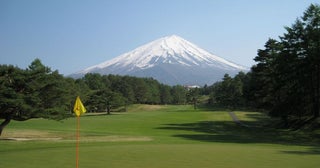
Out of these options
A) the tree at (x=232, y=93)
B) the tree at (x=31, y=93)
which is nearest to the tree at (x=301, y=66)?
the tree at (x=31, y=93)

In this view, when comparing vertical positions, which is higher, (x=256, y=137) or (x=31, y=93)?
(x=31, y=93)

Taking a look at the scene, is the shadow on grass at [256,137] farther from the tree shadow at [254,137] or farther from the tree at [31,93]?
the tree at [31,93]

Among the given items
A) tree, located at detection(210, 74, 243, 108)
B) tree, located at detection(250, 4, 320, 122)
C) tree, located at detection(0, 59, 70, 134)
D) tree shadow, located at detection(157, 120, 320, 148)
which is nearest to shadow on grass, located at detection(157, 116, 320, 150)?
tree shadow, located at detection(157, 120, 320, 148)

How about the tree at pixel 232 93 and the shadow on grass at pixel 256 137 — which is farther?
the tree at pixel 232 93

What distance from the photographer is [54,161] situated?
1606cm

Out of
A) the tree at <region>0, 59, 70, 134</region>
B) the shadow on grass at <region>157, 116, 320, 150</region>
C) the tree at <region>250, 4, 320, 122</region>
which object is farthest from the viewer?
the tree at <region>250, 4, 320, 122</region>

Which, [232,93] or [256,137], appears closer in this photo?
[256,137]

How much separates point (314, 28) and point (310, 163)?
32.0 metres

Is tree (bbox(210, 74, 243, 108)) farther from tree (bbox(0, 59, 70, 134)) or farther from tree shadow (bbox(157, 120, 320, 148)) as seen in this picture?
tree (bbox(0, 59, 70, 134))

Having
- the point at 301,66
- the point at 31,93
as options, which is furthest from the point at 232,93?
the point at 31,93

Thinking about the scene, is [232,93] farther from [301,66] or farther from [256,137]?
[256,137]

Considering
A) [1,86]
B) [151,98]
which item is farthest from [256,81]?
[151,98]

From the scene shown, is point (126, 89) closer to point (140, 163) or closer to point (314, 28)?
point (314, 28)

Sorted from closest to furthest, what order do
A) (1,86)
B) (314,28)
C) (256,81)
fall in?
(1,86), (314,28), (256,81)
